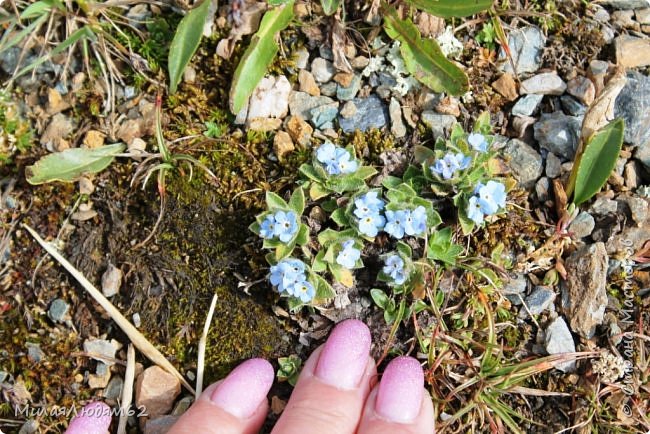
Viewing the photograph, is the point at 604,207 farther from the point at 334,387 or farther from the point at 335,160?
the point at 334,387

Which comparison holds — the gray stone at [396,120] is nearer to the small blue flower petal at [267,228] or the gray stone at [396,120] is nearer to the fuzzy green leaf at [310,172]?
the fuzzy green leaf at [310,172]

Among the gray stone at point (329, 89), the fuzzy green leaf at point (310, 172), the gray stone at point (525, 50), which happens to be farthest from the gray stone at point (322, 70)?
the gray stone at point (525, 50)

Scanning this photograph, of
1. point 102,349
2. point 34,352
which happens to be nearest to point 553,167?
point 102,349

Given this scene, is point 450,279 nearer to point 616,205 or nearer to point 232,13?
point 616,205

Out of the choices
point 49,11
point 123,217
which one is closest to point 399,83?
point 123,217

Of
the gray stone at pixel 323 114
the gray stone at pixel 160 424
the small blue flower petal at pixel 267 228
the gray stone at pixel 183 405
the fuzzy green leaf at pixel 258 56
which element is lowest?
the gray stone at pixel 160 424

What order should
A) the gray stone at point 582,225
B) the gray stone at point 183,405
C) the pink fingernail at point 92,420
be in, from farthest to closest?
the gray stone at point 582,225
the gray stone at point 183,405
the pink fingernail at point 92,420

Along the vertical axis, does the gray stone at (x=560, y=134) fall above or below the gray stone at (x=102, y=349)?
above
